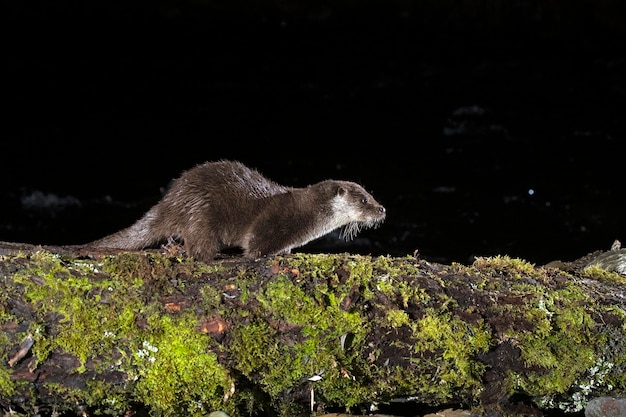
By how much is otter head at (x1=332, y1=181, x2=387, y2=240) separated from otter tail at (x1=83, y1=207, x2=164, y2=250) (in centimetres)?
137

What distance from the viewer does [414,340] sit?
11.9 feet

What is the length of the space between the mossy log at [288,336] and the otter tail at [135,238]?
1.14 meters

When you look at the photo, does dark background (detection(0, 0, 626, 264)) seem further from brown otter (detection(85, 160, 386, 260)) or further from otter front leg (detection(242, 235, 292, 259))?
otter front leg (detection(242, 235, 292, 259))

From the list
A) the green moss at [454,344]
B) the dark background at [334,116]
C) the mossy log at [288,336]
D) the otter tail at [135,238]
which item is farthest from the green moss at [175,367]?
the dark background at [334,116]

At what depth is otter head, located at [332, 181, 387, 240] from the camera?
5457 millimetres

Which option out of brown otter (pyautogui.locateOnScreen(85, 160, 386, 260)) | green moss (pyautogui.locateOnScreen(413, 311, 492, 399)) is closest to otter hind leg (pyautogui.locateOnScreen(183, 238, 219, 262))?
brown otter (pyautogui.locateOnScreen(85, 160, 386, 260))

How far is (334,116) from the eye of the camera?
13.3 m

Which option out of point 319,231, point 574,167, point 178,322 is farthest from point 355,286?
point 574,167

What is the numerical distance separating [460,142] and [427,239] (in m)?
3.82

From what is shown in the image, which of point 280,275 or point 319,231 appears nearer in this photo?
point 280,275

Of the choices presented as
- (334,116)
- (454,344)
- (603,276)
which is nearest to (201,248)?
(454,344)

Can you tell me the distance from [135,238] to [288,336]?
1.89 metres

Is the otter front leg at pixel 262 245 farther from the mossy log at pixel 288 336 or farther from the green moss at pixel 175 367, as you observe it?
the green moss at pixel 175 367

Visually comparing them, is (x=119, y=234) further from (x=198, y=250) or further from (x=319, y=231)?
(x=319, y=231)
